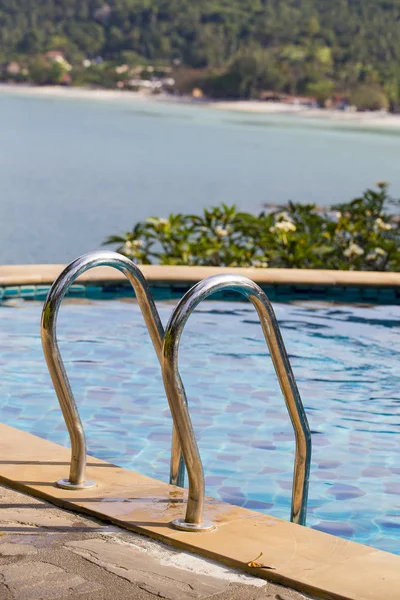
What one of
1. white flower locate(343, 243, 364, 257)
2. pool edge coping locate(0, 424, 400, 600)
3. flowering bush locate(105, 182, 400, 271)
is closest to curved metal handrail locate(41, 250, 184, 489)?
pool edge coping locate(0, 424, 400, 600)

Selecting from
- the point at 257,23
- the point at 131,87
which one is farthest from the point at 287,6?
the point at 131,87

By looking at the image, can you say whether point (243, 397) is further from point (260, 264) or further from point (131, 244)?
point (131, 244)

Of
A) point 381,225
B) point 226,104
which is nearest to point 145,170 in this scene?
point 381,225

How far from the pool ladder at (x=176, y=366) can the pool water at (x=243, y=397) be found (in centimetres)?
111

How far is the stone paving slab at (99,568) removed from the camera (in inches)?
101

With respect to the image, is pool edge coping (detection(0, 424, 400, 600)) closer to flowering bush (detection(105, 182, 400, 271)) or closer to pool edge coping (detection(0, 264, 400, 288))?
pool edge coping (detection(0, 264, 400, 288))

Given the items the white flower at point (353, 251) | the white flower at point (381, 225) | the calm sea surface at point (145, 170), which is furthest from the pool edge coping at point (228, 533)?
the calm sea surface at point (145, 170)

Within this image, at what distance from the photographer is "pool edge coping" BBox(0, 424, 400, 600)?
2.67 metres

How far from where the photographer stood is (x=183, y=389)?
290 cm

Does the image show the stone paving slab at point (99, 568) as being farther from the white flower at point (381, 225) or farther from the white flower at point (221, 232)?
the white flower at point (381, 225)

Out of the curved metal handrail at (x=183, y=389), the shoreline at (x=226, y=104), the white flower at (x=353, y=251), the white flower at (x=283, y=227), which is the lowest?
the shoreline at (x=226, y=104)

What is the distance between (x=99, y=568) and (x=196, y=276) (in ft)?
18.3

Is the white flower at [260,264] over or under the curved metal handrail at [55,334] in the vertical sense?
under

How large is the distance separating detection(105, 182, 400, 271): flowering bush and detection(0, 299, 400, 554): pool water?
33.7 inches
